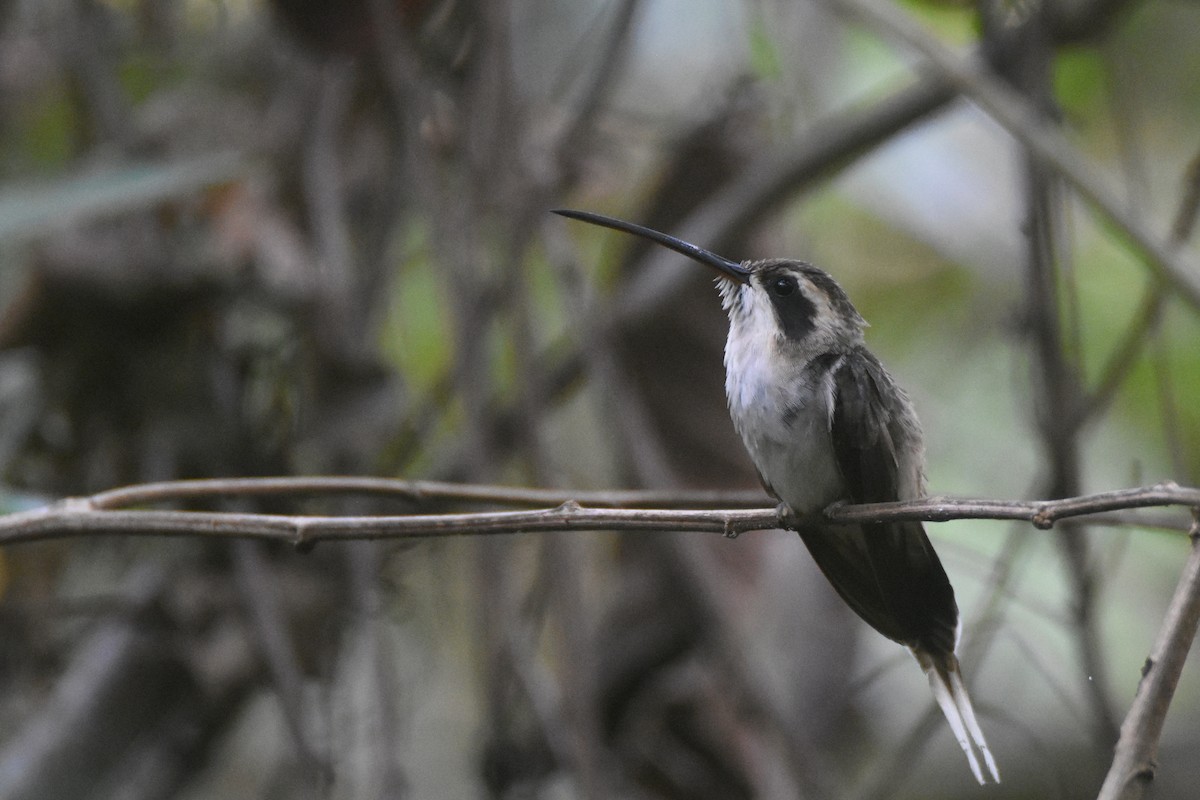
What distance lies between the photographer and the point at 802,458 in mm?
2205

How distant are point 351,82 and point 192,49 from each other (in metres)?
1.43

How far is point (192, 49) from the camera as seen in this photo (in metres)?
4.86

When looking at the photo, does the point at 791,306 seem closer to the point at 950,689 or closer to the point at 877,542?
the point at 877,542

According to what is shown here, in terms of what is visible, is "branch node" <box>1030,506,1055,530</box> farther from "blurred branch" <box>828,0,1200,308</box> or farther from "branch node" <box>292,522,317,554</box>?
"blurred branch" <box>828,0,1200,308</box>

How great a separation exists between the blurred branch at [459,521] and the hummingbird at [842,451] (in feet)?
1.26

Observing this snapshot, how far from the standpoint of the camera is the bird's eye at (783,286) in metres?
2.40

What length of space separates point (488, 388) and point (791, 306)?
1.71 meters

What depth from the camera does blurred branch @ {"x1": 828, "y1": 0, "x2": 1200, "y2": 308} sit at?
2.74 m

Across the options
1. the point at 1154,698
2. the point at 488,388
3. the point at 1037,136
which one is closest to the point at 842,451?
the point at 1154,698

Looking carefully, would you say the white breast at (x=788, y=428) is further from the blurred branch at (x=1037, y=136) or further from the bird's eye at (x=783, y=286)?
the blurred branch at (x=1037, y=136)

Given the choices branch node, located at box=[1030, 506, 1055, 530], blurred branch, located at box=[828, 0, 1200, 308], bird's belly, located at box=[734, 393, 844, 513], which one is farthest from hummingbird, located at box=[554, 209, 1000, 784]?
blurred branch, located at box=[828, 0, 1200, 308]

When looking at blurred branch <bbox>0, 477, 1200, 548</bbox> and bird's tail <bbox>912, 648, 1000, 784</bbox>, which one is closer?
blurred branch <bbox>0, 477, 1200, 548</bbox>

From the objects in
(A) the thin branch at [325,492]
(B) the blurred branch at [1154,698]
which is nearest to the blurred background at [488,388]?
(A) the thin branch at [325,492]

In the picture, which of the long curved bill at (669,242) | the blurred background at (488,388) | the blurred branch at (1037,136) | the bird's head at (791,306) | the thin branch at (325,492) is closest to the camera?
the thin branch at (325,492)
